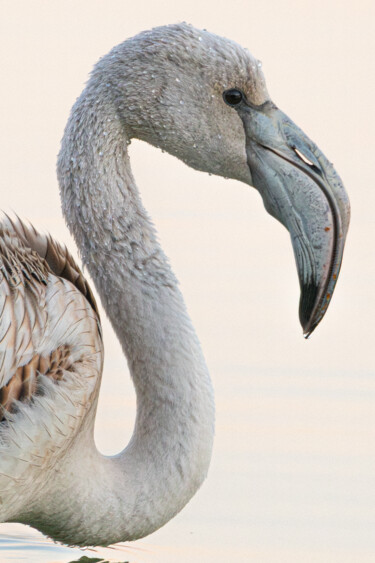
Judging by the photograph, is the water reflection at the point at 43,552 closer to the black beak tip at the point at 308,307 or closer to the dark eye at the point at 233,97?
the black beak tip at the point at 308,307

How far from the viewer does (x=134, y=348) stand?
4.42m

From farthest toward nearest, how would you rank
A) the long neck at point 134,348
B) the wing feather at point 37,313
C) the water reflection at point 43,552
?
the water reflection at point 43,552 < the long neck at point 134,348 < the wing feather at point 37,313

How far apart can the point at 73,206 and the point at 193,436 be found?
1014 millimetres

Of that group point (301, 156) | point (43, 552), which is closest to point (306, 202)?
point (301, 156)

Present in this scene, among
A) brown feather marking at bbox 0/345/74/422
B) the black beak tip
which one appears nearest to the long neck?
brown feather marking at bbox 0/345/74/422

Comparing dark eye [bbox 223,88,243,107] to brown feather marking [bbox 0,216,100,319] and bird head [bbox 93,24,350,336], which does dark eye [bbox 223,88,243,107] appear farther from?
brown feather marking [bbox 0,216,100,319]

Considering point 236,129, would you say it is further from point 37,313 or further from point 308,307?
point 37,313

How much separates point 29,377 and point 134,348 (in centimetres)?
56

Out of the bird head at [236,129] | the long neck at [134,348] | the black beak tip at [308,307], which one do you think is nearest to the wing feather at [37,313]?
the long neck at [134,348]

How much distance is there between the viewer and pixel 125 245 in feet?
14.4

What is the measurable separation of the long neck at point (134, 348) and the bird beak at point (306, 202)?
508 millimetres

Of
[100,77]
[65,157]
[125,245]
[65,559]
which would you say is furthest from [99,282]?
[65,559]

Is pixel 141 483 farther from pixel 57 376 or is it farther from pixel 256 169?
pixel 256 169

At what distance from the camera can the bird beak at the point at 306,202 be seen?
4.18 metres
